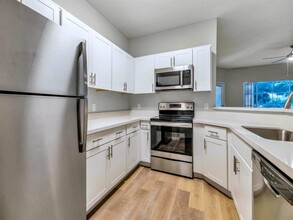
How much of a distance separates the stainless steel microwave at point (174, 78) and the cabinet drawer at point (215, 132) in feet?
2.61

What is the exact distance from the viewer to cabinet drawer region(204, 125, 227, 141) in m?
1.86

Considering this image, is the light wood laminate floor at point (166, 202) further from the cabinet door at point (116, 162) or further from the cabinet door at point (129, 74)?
the cabinet door at point (129, 74)

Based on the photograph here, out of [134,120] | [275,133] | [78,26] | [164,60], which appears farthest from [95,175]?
[164,60]

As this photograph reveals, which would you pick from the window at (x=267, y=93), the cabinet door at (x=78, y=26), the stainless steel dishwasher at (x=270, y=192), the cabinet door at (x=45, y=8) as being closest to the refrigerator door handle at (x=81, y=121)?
the cabinet door at (x=78, y=26)

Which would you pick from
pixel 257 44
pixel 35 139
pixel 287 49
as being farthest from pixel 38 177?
pixel 287 49

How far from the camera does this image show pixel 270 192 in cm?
78

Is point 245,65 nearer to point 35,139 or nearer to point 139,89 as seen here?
point 139,89

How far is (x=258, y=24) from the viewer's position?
295 centimetres

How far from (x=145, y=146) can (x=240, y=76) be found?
5.81 meters

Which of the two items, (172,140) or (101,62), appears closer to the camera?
(101,62)

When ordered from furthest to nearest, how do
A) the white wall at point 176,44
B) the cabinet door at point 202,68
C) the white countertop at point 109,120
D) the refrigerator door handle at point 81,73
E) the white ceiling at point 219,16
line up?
the white wall at point 176,44
the cabinet door at point 202,68
the white ceiling at point 219,16
the white countertop at point 109,120
the refrigerator door handle at point 81,73

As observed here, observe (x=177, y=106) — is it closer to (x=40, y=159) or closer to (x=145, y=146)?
(x=145, y=146)

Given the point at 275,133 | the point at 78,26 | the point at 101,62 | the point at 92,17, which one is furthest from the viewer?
the point at 92,17

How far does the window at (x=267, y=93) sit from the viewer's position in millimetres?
5426
